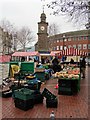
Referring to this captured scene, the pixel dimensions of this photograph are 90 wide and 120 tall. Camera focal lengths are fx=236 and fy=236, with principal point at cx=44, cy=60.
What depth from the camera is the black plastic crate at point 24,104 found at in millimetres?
8602

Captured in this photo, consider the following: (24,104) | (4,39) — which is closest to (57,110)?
(24,104)

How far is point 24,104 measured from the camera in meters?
8.59

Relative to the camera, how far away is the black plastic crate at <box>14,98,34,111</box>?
8.60 m

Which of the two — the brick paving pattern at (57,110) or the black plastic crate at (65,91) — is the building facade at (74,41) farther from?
the brick paving pattern at (57,110)

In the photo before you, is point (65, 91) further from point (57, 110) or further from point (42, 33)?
point (42, 33)

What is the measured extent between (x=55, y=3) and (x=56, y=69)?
11486 mm

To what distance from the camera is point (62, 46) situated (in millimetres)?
101062

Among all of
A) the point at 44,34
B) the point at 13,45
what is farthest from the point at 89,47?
the point at 44,34

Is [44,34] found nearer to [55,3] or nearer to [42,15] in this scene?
[42,15]

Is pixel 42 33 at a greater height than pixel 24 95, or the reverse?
pixel 42 33

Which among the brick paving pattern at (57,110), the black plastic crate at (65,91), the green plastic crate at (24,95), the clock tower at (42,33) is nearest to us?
the brick paving pattern at (57,110)

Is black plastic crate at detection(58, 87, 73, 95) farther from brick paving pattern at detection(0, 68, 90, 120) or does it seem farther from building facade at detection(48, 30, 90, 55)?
building facade at detection(48, 30, 90, 55)

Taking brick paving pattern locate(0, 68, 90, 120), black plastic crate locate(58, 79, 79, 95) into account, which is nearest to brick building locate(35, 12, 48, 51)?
black plastic crate locate(58, 79, 79, 95)

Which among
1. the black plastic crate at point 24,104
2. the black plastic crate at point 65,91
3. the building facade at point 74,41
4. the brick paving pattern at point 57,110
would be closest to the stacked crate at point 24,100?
the black plastic crate at point 24,104
